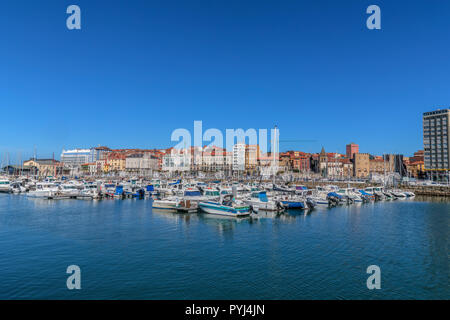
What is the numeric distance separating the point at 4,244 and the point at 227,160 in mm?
112696

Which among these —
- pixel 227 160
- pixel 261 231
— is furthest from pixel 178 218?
pixel 227 160

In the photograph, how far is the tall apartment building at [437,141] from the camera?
90.4 metres

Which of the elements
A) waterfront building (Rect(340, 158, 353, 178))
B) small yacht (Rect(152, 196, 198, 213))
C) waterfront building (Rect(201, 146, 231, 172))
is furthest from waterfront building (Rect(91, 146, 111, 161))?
small yacht (Rect(152, 196, 198, 213))

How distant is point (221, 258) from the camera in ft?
47.8

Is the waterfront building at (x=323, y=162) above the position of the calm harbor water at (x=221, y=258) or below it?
above

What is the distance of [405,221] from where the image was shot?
2519cm

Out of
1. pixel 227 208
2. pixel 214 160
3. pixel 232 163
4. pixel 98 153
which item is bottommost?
pixel 227 208

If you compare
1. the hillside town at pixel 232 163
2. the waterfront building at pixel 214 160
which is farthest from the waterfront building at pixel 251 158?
the waterfront building at pixel 214 160

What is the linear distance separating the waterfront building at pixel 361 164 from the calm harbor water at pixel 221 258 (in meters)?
97.0

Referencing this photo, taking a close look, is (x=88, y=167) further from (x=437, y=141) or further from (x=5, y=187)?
(x=437, y=141)

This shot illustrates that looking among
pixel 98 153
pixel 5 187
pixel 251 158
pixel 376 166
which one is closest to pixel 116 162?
pixel 98 153

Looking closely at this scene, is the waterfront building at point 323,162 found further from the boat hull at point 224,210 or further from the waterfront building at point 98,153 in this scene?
the waterfront building at point 98,153

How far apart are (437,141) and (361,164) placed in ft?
93.1
